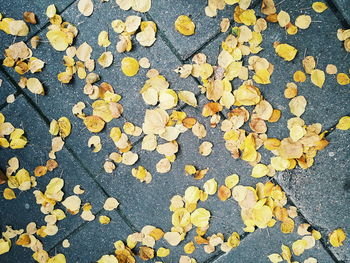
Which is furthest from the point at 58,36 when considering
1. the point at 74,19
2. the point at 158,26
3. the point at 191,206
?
the point at 191,206

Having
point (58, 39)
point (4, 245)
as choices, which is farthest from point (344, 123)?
point (4, 245)

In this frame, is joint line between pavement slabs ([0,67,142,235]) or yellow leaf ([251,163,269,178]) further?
joint line between pavement slabs ([0,67,142,235])

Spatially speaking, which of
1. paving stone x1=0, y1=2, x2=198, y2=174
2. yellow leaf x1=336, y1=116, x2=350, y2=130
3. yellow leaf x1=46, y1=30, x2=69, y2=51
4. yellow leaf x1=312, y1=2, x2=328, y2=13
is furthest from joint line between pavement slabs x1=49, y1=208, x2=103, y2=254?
yellow leaf x1=312, y1=2, x2=328, y2=13

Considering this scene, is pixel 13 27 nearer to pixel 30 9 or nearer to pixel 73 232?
pixel 30 9

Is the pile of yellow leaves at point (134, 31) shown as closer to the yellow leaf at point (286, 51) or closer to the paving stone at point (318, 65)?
the paving stone at point (318, 65)

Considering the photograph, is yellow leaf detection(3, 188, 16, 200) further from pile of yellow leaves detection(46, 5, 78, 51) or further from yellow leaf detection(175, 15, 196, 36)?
yellow leaf detection(175, 15, 196, 36)

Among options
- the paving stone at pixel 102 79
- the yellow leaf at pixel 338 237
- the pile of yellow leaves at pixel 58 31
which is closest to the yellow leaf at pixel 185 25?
the paving stone at pixel 102 79
